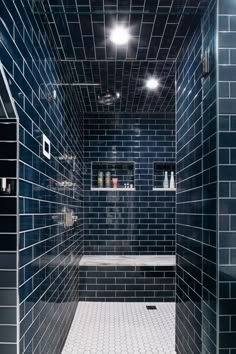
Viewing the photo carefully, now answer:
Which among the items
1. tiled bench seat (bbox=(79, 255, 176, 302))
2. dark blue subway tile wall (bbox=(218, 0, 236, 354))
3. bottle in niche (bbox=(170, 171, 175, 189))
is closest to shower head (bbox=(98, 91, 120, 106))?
bottle in niche (bbox=(170, 171, 175, 189))

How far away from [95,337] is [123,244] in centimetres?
194

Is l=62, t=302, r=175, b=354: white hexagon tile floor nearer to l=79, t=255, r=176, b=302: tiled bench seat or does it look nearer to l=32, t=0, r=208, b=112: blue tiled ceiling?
l=79, t=255, r=176, b=302: tiled bench seat

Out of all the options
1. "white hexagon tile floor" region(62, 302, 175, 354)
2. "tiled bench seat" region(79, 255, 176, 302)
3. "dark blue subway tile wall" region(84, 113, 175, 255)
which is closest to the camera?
"white hexagon tile floor" region(62, 302, 175, 354)

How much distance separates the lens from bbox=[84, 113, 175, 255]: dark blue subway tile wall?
16.4ft

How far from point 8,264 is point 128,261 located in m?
3.12

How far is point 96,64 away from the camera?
3260 mm

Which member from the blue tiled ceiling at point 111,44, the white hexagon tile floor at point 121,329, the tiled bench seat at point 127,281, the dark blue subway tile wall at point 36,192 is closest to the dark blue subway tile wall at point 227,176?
the blue tiled ceiling at point 111,44

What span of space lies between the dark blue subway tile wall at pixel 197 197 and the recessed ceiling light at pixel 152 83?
33.0 inches

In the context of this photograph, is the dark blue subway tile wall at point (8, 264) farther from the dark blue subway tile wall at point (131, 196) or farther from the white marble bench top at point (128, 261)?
the dark blue subway tile wall at point (131, 196)

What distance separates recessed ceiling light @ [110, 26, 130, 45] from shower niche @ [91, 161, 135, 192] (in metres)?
2.59

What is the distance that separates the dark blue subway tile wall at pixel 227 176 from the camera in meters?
1.81

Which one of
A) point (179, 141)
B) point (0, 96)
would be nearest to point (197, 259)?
point (179, 141)

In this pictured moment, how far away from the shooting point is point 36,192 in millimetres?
2006

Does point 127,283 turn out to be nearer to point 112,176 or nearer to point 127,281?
point 127,281
